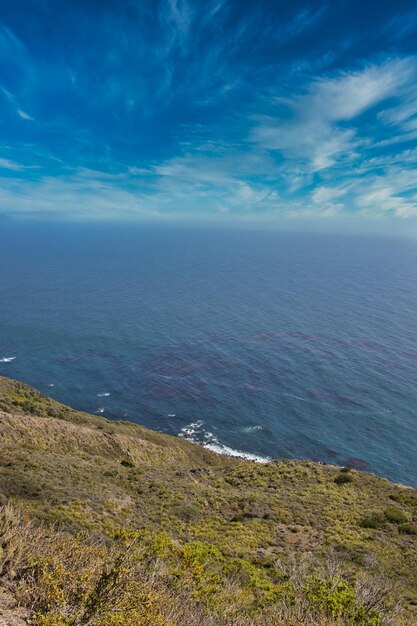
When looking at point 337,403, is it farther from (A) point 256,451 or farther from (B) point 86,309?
(B) point 86,309

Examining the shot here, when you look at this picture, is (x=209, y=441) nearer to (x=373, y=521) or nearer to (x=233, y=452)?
(x=233, y=452)

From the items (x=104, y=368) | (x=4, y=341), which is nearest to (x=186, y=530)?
(x=104, y=368)

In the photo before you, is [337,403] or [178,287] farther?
[178,287]

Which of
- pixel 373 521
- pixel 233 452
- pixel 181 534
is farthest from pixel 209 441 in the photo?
pixel 181 534

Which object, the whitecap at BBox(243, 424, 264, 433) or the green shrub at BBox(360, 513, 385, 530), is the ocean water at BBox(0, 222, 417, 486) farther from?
the green shrub at BBox(360, 513, 385, 530)

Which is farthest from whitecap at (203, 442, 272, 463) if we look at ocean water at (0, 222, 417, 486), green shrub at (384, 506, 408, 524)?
green shrub at (384, 506, 408, 524)
